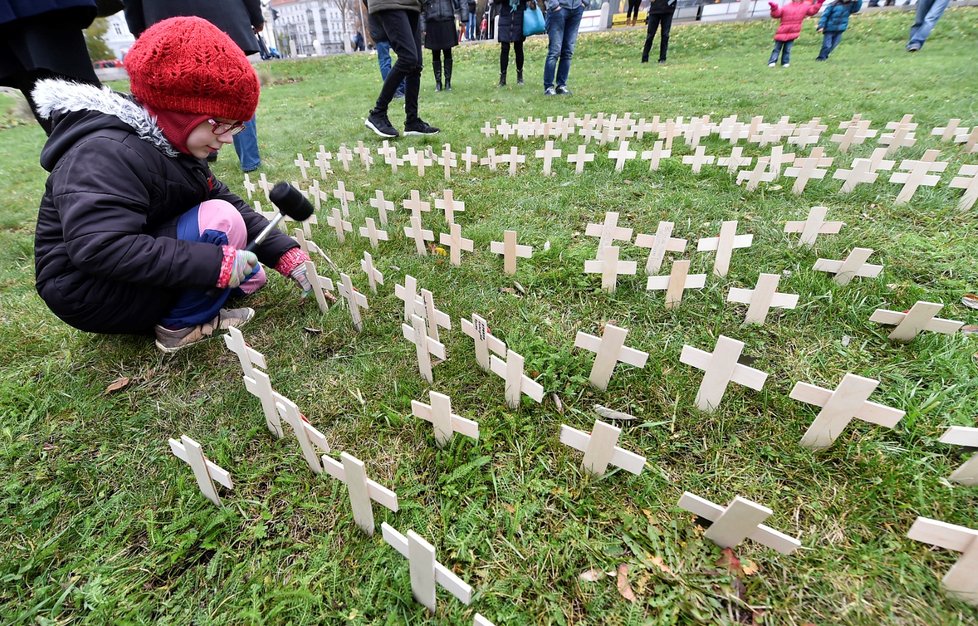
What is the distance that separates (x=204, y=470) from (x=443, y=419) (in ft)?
2.36

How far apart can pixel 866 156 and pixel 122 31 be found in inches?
2704

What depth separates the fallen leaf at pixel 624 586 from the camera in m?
1.12

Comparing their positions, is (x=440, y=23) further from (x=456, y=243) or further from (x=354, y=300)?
(x=354, y=300)

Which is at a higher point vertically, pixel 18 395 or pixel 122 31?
pixel 122 31

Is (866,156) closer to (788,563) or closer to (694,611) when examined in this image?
(788,563)

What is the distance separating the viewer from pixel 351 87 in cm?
1174

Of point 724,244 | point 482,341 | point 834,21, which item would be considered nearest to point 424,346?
point 482,341

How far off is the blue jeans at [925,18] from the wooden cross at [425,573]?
601 inches

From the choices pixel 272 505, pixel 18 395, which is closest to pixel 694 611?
pixel 272 505

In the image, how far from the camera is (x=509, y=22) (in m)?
8.42

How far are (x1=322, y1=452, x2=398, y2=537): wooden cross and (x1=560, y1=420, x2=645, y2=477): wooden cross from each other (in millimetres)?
533

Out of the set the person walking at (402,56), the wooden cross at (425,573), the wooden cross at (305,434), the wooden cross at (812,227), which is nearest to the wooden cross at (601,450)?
the wooden cross at (425,573)

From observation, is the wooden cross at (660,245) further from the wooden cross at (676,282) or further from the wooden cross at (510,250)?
the wooden cross at (510,250)

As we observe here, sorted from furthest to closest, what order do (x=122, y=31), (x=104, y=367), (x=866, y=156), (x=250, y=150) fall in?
(x=122, y=31) < (x=250, y=150) < (x=866, y=156) < (x=104, y=367)
